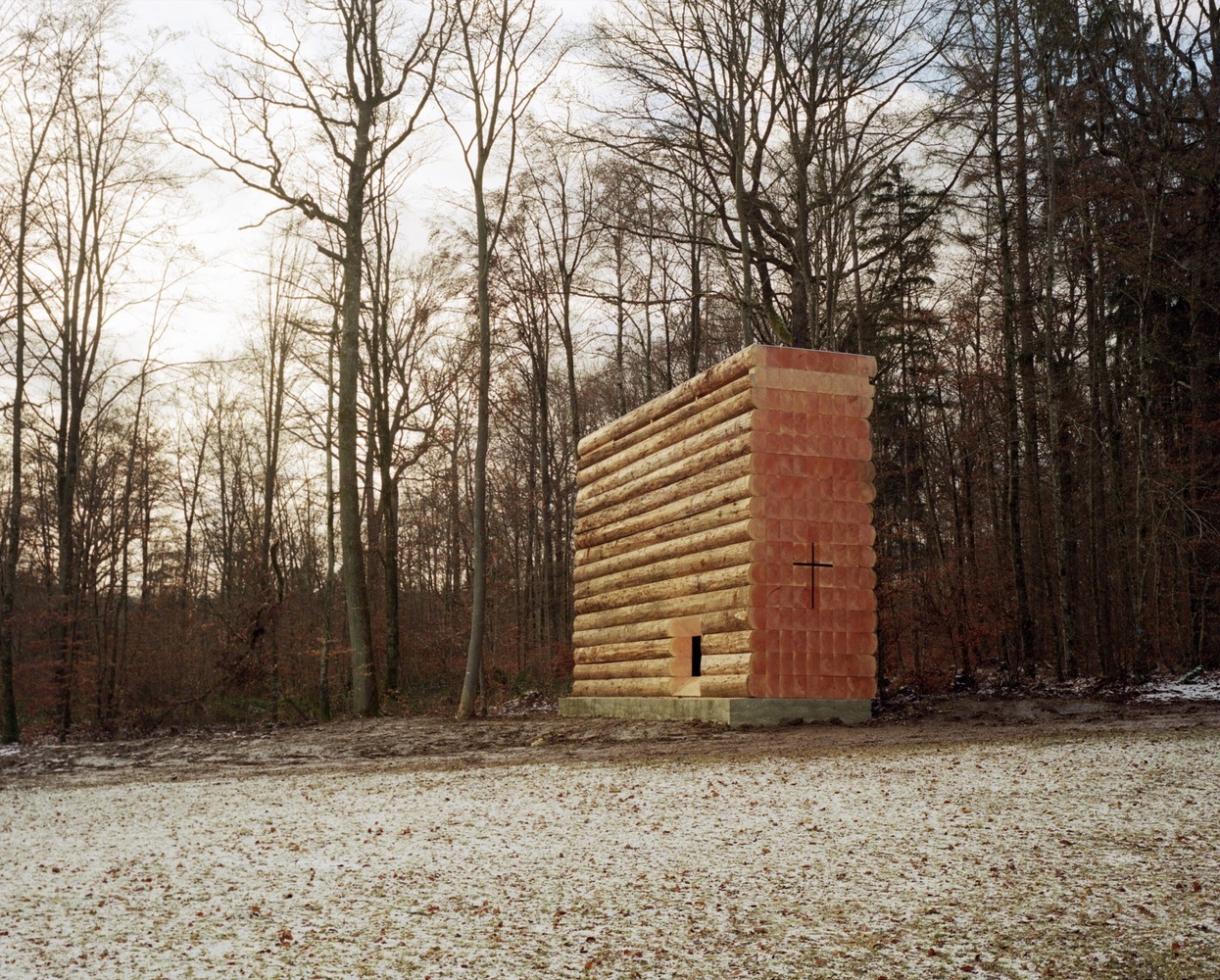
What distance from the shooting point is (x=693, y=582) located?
1398 cm

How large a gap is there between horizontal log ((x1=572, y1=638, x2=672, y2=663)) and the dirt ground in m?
1.07

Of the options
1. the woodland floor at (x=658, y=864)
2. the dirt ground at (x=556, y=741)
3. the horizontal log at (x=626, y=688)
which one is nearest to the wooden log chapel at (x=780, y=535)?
the horizontal log at (x=626, y=688)

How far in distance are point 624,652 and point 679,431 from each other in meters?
3.57

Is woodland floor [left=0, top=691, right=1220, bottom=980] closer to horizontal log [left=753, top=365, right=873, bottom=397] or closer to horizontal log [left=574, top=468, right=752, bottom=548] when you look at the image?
horizontal log [left=574, top=468, right=752, bottom=548]

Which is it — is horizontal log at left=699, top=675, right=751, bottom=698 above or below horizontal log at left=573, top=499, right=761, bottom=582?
below

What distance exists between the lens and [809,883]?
5012mm

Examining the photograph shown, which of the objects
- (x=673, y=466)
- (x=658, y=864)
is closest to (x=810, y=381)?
(x=673, y=466)

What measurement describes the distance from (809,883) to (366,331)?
1941cm

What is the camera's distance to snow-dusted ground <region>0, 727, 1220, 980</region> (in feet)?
13.3

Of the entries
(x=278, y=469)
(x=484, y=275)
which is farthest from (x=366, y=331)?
(x=278, y=469)

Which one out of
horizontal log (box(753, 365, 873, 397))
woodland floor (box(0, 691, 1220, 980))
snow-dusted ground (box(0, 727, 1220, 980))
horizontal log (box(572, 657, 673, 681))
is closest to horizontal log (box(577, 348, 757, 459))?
horizontal log (box(753, 365, 873, 397))

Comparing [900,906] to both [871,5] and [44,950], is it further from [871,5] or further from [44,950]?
[871,5]

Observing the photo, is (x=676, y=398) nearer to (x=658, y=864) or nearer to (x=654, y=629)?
(x=654, y=629)

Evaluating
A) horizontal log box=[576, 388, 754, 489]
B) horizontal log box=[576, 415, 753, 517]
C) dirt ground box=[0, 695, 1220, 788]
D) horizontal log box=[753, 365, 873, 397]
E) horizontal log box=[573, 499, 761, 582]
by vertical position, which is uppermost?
horizontal log box=[753, 365, 873, 397]
